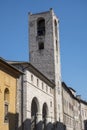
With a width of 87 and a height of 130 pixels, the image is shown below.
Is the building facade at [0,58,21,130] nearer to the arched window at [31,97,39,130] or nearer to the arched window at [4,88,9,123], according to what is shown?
the arched window at [4,88,9,123]

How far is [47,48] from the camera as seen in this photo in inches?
1822

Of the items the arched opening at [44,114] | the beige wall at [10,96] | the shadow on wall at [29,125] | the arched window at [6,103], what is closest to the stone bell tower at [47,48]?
the shadow on wall at [29,125]

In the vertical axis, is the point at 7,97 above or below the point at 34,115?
above

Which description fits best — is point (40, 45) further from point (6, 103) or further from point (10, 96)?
point (6, 103)

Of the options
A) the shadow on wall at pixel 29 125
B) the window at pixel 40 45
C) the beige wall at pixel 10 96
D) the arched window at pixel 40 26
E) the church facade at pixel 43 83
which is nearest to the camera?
the beige wall at pixel 10 96

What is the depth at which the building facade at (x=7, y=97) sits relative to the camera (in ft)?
70.5

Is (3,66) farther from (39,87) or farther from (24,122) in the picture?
(39,87)

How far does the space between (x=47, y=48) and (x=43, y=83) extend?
27.1ft

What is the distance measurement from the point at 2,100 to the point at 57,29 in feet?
96.7

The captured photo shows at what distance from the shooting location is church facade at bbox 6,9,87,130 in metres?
33.0

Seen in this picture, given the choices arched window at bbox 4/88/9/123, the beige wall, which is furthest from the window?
arched window at bbox 4/88/9/123

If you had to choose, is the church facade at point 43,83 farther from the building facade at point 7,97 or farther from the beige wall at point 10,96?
the building facade at point 7,97

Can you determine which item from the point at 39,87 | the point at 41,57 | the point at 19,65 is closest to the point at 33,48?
the point at 41,57

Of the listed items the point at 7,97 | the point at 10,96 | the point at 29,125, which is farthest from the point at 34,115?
the point at 7,97
